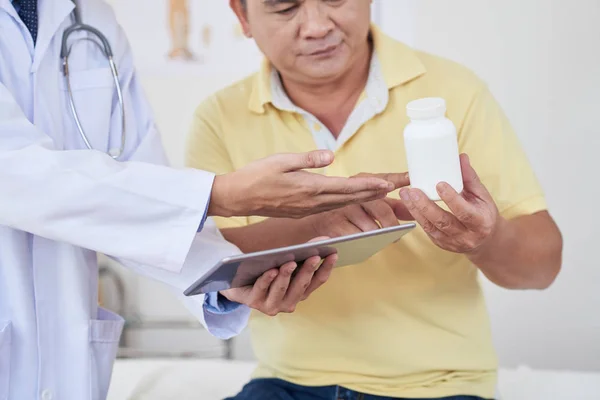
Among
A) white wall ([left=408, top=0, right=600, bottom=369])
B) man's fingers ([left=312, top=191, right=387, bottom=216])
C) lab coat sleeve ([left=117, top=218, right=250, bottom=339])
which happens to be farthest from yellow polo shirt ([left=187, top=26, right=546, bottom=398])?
white wall ([left=408, top=0, right=600, bottom=369])

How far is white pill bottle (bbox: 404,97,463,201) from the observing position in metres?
1.18

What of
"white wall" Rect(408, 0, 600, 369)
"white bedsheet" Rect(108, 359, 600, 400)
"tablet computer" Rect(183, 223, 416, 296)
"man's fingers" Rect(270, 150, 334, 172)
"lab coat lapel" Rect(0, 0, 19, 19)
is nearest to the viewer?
"tablet computer" Rect(183, 223, 416, 296)

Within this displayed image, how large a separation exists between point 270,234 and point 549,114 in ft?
4.65

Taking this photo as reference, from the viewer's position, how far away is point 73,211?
1.23 metres

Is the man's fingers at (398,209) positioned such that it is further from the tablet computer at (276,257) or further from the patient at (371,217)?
the tablet computer at (276,257)

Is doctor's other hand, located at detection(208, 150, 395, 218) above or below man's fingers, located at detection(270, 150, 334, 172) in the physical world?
below

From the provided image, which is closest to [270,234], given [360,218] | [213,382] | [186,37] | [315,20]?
[360,218]

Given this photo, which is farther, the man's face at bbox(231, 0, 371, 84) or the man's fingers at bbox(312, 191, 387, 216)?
the man's face at bbox(231, 0, 371, 84)

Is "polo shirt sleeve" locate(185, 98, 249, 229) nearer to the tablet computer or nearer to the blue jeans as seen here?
the blue jeans

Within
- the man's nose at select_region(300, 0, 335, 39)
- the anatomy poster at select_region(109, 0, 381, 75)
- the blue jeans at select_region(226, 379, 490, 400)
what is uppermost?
the anatomy poster at select_region(109, 0, 381, 75)

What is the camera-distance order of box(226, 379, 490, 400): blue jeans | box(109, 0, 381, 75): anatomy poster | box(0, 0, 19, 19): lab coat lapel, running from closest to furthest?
box(0, 0, 19, 19): lab coat lapel → box(226, 379, 490, 400): blue jeans → box(109, 0, 381, 75): anatomy poster

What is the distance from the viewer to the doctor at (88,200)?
4.02 feet

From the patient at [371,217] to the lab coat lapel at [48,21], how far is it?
1.30 ft

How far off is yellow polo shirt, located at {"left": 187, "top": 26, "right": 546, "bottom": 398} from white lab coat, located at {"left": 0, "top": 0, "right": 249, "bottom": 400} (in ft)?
0.89
